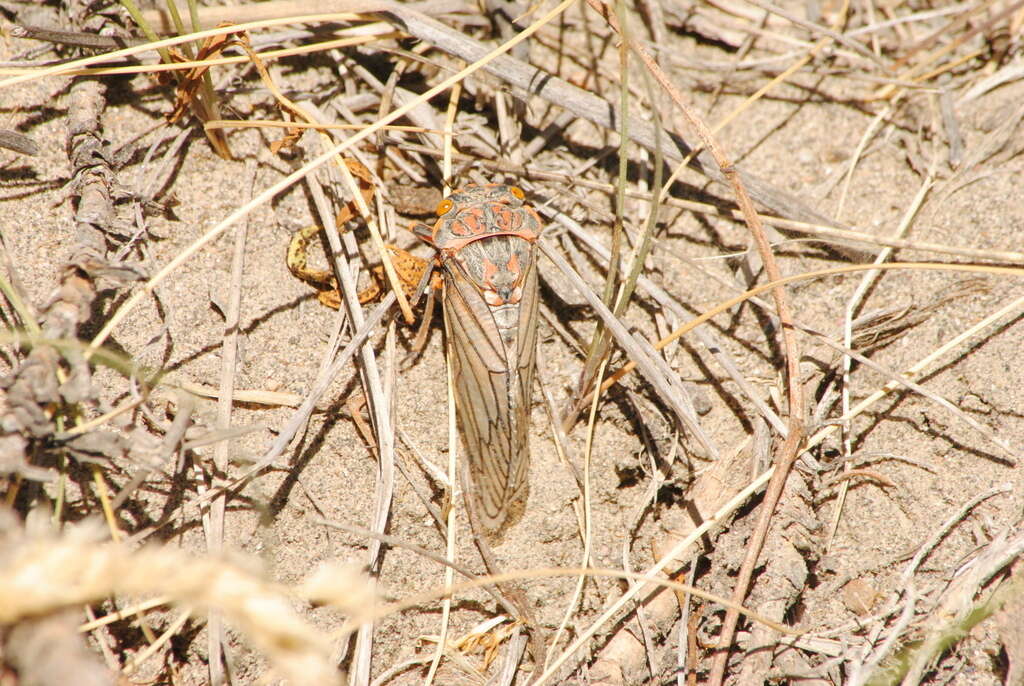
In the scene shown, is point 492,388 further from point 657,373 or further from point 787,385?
point 787,385

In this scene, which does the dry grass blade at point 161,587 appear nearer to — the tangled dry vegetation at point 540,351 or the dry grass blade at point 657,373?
the tangled dry vegetation at point 540,351

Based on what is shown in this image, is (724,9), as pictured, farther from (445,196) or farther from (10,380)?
(10,380)

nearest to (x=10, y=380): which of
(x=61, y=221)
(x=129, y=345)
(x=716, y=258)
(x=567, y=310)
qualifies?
(x=129, y=345)

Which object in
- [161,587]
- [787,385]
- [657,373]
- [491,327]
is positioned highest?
[161,587]

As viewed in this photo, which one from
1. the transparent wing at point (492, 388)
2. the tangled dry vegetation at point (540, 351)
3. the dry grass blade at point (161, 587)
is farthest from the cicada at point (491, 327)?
the dry grass blade at point (161, 587)

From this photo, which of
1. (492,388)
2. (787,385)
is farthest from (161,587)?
(787,385)

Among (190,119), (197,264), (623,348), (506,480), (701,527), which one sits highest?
(190,119)
